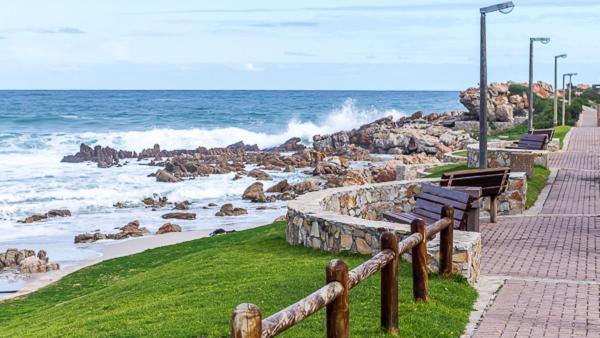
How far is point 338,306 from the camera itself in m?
5.98

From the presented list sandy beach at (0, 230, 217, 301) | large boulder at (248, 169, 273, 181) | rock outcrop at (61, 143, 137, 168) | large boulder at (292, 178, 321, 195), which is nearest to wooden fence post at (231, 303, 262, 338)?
sandy beach at (0, 230, 217, 301)

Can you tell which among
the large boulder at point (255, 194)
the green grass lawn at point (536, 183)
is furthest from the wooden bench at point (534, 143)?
the large boulder at point (255, 194)

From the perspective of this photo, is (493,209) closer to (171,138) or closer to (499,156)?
(499,156)

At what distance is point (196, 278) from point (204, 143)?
197ft

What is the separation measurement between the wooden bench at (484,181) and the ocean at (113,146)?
9.53 meters

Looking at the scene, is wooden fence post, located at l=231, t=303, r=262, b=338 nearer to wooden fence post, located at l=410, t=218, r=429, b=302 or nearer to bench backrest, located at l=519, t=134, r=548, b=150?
wooden fence post, located at l=410, t=218, r=429, b=302

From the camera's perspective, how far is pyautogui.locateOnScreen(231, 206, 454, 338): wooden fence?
4676 mm

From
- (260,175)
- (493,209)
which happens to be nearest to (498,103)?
(260,175)

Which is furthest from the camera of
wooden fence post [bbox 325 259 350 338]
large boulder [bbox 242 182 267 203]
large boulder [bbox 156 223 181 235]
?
large boulder [bbox 242 182 267 203]

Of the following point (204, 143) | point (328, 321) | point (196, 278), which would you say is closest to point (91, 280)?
point (196, 278)

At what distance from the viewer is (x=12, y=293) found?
1622 cm

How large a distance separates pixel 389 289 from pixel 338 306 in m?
1.28

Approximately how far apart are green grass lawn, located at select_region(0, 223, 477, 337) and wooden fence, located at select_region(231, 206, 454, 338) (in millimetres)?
230

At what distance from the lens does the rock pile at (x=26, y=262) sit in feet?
60.3
